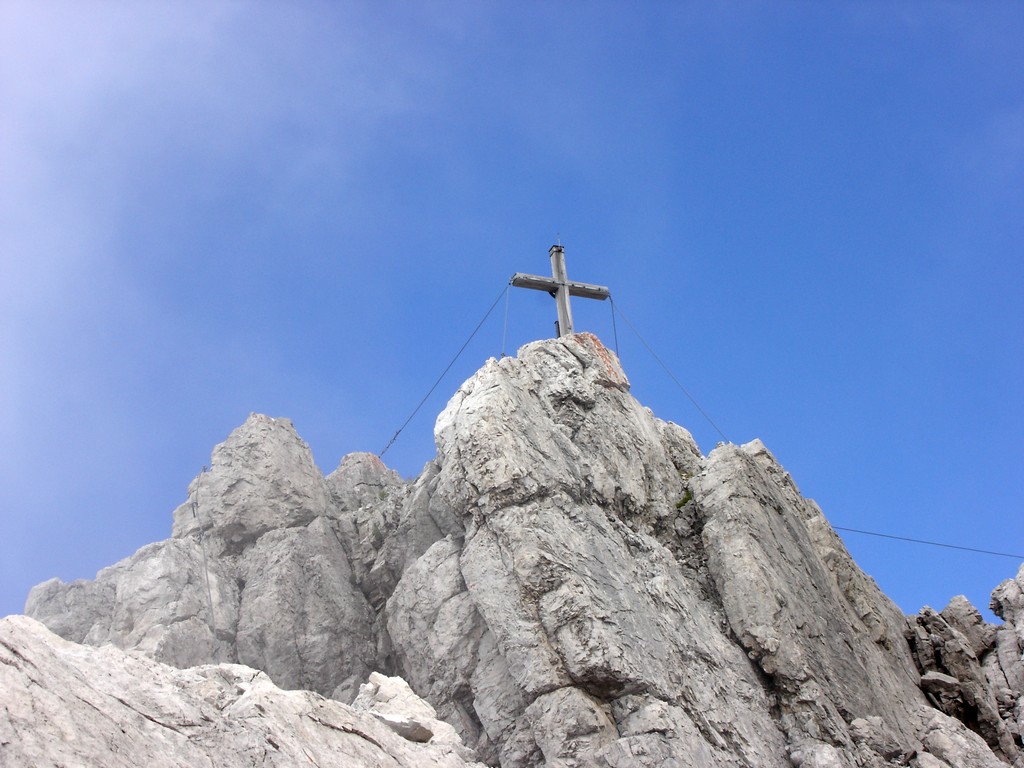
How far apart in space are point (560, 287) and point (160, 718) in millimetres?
25959

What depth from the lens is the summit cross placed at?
117ft

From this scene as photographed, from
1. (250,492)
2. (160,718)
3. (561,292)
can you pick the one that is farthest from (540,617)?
(561,292)

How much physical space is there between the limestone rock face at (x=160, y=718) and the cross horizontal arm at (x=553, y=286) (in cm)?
2260

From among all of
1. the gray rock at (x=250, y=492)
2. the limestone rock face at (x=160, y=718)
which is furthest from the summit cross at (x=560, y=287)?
the limestone rock face at (x=160, y=718)

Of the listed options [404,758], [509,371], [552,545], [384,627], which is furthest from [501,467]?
[404,758]

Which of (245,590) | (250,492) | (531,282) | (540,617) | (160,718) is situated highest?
(531,282)

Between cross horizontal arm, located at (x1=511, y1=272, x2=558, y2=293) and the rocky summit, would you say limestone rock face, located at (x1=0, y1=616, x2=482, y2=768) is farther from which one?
cross horizontal arm, located at (x1=511, y1=272, x2=558, y2=293)

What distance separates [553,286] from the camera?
36594mm

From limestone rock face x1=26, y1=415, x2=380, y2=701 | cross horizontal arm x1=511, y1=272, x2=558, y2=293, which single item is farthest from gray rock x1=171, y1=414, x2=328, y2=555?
cross horizontal arm x1=511, y1=272, x2=558, y2=293

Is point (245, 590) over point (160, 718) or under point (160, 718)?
over

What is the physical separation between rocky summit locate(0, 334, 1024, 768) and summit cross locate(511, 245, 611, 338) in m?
2.12

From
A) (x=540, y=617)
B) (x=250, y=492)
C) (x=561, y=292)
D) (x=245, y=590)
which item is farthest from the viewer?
(x=561, y=292)

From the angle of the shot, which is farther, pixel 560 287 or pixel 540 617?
pixel 560 287

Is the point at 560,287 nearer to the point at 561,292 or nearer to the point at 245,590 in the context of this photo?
the point at 561,292
